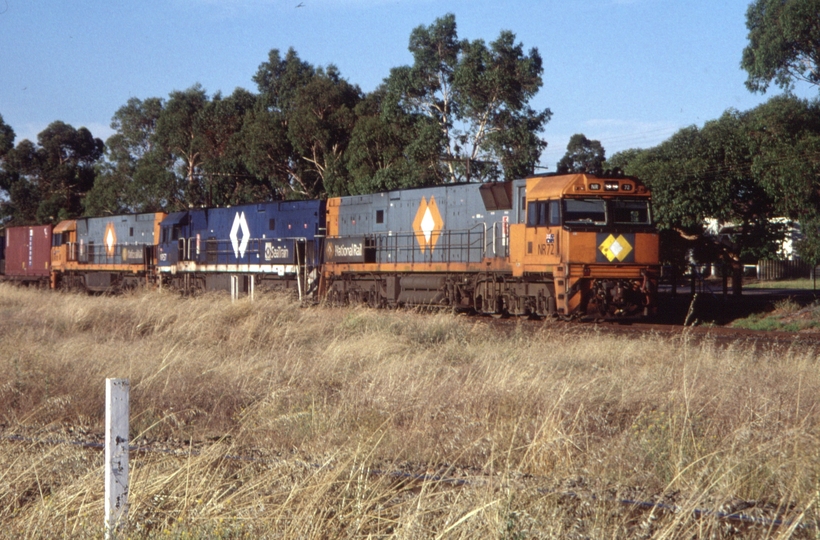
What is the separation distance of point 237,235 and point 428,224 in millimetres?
8343

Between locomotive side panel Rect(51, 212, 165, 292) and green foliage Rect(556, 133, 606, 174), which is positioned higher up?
green foliage Rect(556, 133, 606, 174)

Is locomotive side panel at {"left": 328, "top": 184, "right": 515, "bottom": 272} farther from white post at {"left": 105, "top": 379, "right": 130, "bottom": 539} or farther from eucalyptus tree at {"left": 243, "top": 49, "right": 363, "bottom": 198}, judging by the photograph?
eucalyptus tree at {"left": 243, "top": 49, "right": 363, "bottom": 198}

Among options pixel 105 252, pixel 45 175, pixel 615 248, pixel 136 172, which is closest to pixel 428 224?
pixel 615 248

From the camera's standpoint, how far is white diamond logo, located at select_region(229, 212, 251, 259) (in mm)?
25656

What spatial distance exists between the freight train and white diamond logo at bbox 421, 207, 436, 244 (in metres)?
0.02

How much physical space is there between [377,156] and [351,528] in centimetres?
A: 3639

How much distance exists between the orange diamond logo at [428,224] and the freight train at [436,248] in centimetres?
4

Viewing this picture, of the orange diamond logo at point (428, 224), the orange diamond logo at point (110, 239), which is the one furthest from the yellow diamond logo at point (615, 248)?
the orange diamond logo at point (110, 239)

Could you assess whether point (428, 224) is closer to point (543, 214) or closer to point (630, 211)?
point (543, 214)

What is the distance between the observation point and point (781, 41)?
2194 cm

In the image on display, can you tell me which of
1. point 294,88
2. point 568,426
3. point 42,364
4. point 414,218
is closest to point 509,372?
point 568,426

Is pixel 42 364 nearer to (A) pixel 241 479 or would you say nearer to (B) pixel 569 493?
(A) pixel 241 479

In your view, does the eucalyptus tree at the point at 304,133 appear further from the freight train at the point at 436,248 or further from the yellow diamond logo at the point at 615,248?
the yellow diamond logo at the point at 615,248

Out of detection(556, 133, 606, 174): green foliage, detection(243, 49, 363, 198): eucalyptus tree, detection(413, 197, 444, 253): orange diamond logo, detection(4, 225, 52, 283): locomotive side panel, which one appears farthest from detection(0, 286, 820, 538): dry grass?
detection(556, 133, 606, 174): green foliage
